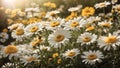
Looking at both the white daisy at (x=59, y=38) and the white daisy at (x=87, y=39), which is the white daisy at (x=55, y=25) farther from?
the white daisy at (x=87, y=39)

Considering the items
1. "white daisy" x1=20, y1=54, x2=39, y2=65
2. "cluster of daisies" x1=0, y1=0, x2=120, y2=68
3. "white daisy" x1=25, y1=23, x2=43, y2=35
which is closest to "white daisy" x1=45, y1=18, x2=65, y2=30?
"cluster of daisies" x1=0, y1=0, x2=120, y2=68

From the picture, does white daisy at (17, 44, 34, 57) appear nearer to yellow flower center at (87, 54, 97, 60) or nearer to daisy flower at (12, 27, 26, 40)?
daisy flower at (12, 27, 26, 40)

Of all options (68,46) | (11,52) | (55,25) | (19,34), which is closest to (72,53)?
(68,46)

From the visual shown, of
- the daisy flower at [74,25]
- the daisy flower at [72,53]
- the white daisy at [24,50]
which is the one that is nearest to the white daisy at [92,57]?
the daisy flower at [72,53]

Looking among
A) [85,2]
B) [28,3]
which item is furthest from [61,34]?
[28,3]

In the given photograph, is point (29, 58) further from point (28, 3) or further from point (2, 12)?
point (28, 3)

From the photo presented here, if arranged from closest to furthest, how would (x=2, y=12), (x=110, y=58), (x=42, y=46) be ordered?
(x=110, y=58) < (x=42, y=46) < (x=2, y=12)

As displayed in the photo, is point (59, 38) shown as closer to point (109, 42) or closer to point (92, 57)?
point (92, 57)
